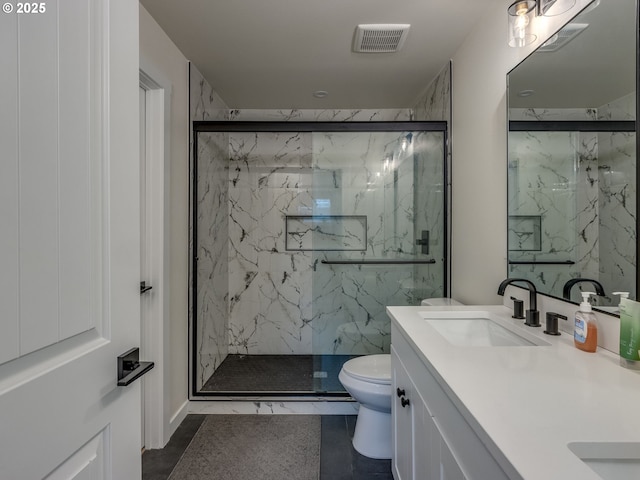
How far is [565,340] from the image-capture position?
114 cm

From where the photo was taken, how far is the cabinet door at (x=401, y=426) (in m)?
1.24

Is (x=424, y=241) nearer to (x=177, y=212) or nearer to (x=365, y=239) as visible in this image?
(x=365, y=239)

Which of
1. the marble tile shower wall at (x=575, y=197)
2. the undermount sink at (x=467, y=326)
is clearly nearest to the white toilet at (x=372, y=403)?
the undermount sink at (x=467, y=326)

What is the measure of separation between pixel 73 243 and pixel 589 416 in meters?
1.06

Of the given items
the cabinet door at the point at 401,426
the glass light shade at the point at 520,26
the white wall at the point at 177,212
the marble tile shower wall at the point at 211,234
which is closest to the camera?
the cabinet door at the point at 401,426

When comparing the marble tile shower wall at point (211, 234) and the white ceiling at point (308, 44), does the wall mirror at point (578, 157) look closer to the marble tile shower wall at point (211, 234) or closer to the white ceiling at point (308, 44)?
the white ceiling at point (308, 44)

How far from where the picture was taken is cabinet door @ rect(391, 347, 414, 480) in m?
1.24

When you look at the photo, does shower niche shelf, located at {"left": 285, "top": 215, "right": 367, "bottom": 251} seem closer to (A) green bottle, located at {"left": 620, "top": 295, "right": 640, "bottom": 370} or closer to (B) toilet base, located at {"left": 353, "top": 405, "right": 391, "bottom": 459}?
(B) toilet base, located at {"left": 353, "top": 405, "right": 391, "bottom": 459}

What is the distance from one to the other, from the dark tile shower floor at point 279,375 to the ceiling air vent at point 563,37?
227 cm

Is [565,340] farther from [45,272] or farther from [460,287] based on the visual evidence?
[45,272]

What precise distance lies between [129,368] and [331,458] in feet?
4.91

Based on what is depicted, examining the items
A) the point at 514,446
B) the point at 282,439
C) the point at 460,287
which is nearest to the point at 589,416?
the point at 514,446

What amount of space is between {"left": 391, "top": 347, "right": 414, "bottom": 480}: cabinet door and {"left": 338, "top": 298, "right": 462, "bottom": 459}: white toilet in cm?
23

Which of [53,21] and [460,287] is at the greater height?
[53,21]
